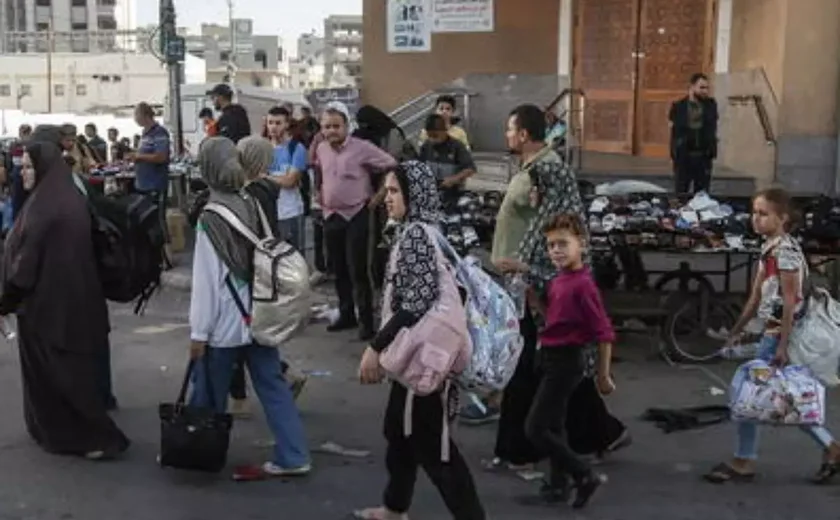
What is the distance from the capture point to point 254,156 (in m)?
6.02

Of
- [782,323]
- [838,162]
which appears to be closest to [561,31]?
[838,162]

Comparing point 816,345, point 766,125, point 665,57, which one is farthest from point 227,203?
point 665,57

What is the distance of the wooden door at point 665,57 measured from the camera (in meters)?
16.3

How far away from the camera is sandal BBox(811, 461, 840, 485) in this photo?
5.76 m

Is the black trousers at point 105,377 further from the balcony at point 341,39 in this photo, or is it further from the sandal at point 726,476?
the balcony at point 341,39

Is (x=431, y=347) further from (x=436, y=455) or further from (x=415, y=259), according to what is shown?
(x=436, y=455)

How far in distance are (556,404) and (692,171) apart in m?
8.13

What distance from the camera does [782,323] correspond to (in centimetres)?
562

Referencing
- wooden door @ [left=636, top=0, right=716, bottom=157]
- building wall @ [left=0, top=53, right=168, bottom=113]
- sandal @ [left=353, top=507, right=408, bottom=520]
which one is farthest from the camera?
building wall @ [left=0, top=53, right=168, bottom=113]

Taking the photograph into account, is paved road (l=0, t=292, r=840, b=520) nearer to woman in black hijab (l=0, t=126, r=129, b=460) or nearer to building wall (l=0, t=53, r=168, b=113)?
woman in black hijab (l=0, t=126, r=129, b=460)

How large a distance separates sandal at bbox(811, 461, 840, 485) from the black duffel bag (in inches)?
121

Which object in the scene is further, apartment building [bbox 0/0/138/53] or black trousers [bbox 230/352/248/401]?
apartment building [bbox 0/0/138/53]

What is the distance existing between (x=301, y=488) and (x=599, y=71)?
1295cm

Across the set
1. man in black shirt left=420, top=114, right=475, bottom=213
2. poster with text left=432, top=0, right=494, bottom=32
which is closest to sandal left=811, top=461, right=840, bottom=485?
man in black shirt left=420, top=114, right=475, bottom=213
